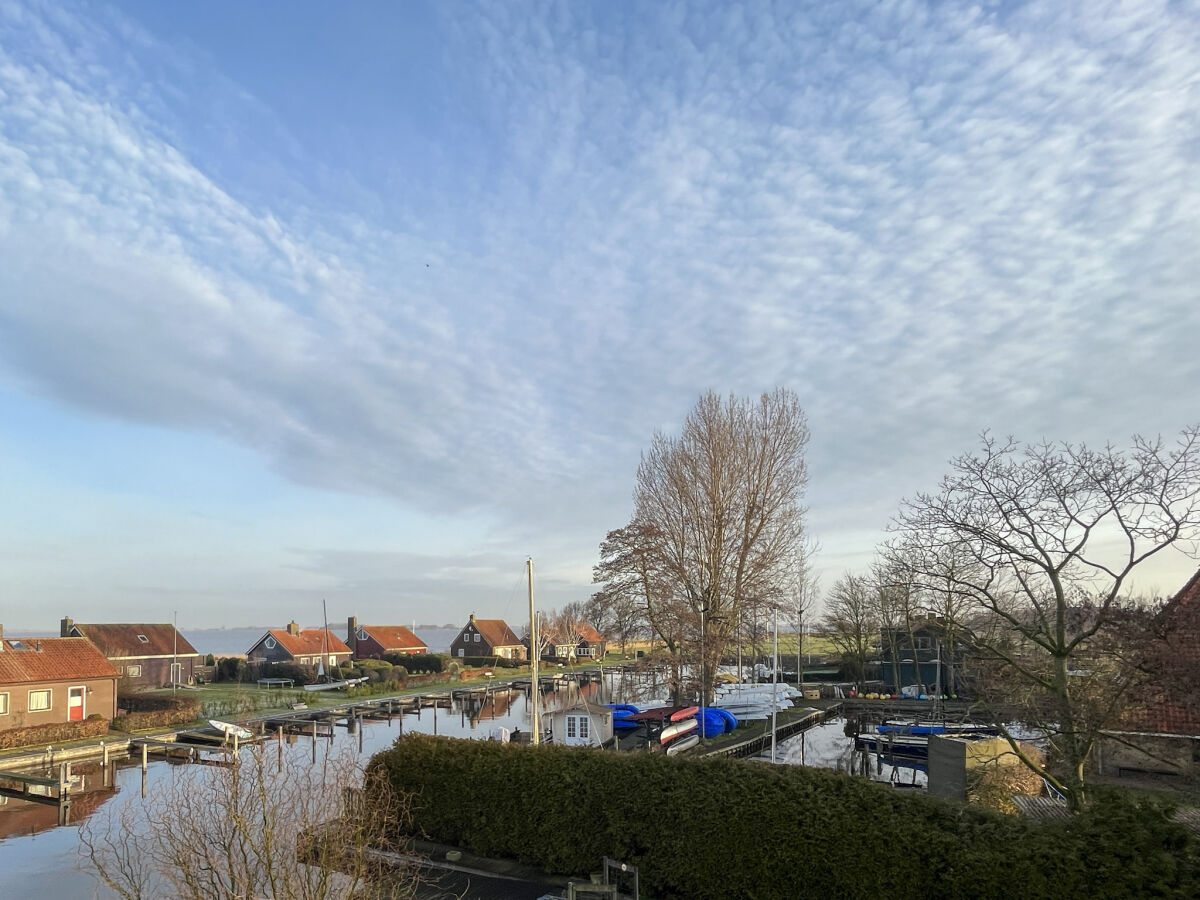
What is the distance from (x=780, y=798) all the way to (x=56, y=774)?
30.6 m

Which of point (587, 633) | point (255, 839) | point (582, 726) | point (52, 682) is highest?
point (255, 839)

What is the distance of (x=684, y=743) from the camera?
31.1 metres

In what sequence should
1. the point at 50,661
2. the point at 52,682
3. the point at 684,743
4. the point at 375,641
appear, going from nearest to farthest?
the point at 684,743 < the point at 52,682 < the point at 50,661 < the point at 375,641

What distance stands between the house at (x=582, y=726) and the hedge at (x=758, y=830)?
471 inches

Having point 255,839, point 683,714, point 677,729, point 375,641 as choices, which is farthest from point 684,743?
point 375,641

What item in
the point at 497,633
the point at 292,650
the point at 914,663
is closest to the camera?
the point at 914,663

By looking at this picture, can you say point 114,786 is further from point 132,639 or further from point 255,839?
point 132,639

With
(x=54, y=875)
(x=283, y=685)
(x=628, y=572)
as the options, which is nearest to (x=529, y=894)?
(x=54, y=875)

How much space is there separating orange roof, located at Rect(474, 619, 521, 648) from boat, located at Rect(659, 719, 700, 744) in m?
66.6

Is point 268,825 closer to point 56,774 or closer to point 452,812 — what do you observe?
point 452,812

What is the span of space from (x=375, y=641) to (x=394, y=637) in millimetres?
3004

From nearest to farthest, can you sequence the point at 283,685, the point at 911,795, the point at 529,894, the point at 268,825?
the point at 268,825, the point at 911,795, the point at 529,894, the point at 283,685

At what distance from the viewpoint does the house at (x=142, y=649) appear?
2202 inches

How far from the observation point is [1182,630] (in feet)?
32.0
